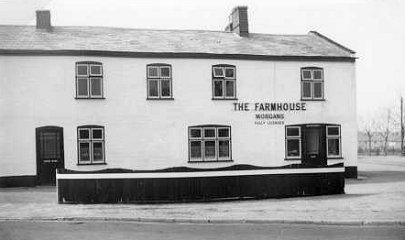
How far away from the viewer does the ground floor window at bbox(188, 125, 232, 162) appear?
2270cm

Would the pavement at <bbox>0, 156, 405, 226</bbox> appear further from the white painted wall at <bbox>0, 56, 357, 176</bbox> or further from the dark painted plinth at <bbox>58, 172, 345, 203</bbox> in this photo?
the white painted wall at <bbox>0, 56, 357, 176</bbox>

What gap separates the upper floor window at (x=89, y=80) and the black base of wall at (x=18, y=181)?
3.91 metres

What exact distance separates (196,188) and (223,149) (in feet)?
24.3

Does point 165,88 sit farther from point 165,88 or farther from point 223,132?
point 223,132

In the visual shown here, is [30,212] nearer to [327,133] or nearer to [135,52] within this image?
[135,52]

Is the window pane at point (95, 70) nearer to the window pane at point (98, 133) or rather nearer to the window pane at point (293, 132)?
the window pane at point (98, 133)

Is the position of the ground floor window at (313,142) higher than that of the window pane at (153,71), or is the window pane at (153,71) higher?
the window pane at (153,71)

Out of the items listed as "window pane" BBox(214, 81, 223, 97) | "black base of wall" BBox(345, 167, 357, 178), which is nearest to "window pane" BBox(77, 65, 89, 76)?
"window pane" BBox(214, 81, 223, 97)

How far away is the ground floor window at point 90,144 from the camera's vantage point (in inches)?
849

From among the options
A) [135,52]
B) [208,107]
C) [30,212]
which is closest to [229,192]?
[30,212]

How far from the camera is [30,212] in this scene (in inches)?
526

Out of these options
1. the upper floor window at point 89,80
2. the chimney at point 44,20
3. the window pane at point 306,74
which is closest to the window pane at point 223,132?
the window pane at point 306,74

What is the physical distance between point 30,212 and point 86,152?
27.5 feet

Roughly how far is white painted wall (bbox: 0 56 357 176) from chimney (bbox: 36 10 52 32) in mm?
2779
